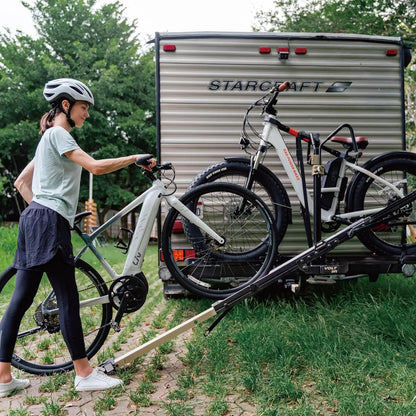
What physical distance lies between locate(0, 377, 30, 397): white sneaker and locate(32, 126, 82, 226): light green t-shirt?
1.17 metres

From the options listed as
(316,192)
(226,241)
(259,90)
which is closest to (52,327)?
(226,241)

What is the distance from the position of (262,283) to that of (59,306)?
142 cm

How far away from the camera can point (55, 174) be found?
3.13 m

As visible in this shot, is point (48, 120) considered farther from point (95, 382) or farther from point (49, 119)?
point (95, 382)

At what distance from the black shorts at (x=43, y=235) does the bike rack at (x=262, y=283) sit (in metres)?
0.84

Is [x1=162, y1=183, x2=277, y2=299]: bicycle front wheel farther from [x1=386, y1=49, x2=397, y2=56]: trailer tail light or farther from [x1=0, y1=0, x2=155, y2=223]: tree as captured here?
[x1=0, y1=0, x2=155, y2=223]: tree

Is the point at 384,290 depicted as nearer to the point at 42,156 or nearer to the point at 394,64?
the point at 394,64

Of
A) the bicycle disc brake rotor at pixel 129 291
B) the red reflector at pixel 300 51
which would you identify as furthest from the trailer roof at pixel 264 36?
the bicycle disc brake rotor at pixel 129 291

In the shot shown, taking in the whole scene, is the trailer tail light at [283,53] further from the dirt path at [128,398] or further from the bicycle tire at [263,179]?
the dirt path at [128,398]

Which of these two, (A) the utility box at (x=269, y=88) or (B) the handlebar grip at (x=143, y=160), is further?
(A) the utility box at (x=269, y=88)

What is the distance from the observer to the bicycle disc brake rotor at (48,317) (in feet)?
11.7

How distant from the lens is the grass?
9.24 ft

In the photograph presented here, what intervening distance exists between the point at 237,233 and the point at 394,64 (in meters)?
2.31

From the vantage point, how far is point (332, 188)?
13.3 feet
